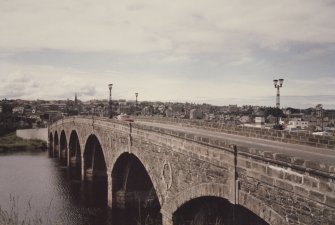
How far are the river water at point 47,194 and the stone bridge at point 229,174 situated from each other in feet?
10.7

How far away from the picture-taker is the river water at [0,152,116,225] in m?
27.9

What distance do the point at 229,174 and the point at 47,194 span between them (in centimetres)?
2659

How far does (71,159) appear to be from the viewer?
53.2 meters

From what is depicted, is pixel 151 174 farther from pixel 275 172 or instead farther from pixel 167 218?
pixel 275 172

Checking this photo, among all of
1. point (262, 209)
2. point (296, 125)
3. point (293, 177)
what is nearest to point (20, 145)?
point (296, 125)

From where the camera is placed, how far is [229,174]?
1218cm

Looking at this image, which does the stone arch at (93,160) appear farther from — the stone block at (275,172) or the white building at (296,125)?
the stone block at (275,172)

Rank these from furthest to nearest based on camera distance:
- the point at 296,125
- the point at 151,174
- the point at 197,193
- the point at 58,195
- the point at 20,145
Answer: the point at 20,145 → the point at 296,125 → the point at 58,195 → the point at 151,174 → the point at 197,193

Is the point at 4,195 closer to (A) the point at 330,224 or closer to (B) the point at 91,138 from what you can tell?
(B) the point at 91,138

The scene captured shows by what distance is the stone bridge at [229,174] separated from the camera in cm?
872

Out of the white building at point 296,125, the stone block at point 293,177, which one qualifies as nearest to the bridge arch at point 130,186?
the stone block at point 293,177

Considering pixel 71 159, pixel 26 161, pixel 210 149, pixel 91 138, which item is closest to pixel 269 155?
pixel 210 149

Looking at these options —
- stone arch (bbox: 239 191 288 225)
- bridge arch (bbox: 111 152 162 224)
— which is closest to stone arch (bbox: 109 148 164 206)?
bridge arch (bbox: 111 152 162 224)

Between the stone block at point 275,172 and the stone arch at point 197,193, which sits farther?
the stone arch at point 197,193
